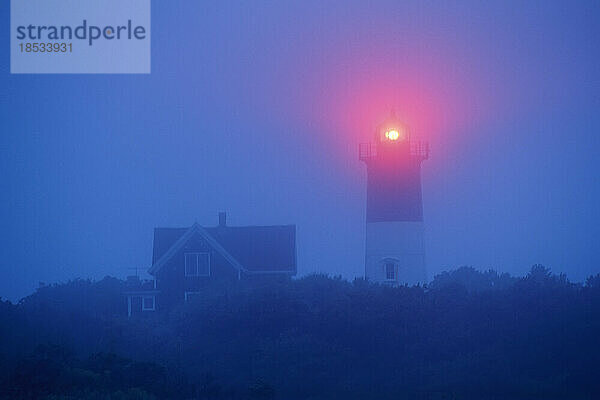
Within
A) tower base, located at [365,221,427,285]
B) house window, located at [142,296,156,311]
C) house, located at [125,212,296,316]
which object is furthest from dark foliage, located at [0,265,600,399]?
house window, located at [142,296,156,311]

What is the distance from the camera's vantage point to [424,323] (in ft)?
83.7

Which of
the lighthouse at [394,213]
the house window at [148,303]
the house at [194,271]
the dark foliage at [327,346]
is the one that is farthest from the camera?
the house window at [148,303]

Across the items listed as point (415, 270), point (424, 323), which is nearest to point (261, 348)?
point (424, 323)

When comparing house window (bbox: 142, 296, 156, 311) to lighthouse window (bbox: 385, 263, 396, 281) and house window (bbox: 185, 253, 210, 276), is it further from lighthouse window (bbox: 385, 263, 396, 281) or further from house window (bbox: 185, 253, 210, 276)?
lighthouse window (bbox: 385, 263, 396, 281)

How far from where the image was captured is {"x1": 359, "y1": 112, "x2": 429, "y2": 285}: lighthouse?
35.8m

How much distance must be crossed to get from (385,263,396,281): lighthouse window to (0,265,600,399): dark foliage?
16.7 ft

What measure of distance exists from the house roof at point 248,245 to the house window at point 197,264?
690mm

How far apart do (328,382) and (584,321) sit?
7877 millimetres

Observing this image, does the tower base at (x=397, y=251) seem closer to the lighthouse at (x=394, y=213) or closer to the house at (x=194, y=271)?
the lighthouse at (x=394, y=213)

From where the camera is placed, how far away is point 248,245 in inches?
1585

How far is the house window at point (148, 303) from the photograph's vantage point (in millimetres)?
38125

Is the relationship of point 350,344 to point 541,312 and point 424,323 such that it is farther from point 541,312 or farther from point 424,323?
point 541,312

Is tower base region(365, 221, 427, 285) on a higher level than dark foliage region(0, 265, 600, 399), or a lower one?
higher

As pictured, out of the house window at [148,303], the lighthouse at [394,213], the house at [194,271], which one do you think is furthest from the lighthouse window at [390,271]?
the house window at [148,303]
